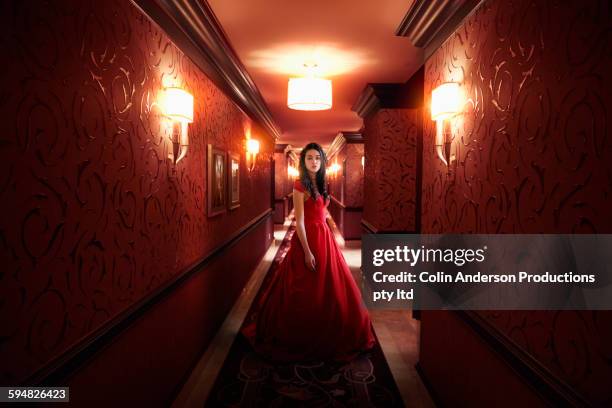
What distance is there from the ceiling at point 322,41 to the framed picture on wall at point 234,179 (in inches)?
37.6

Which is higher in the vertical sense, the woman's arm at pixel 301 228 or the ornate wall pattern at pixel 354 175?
the ornate wall pattern at pixel 354 175

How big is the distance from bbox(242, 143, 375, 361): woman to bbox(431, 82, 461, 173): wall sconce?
1.11 metres

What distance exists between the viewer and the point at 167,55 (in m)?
2.30

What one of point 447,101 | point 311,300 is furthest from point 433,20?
point 311,300

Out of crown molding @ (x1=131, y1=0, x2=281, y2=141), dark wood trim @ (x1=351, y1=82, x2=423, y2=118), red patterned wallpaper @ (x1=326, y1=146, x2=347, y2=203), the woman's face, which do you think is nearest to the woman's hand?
the woman's face

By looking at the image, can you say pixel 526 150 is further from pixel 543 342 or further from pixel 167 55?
pixel 167 55

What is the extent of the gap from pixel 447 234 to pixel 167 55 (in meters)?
2.00

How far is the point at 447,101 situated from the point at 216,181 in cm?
213

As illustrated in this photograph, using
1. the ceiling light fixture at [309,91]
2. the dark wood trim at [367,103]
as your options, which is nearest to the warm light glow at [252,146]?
the dark wood trim at [367,103]

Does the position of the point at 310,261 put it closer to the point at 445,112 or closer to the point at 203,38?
the point at 445,112

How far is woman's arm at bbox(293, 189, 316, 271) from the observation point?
3072mm

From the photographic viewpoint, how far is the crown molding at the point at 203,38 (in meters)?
2.18

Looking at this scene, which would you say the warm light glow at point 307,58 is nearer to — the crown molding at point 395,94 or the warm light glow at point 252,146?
the crown molding at point 395,94

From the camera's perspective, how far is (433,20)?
2381 millimetres
